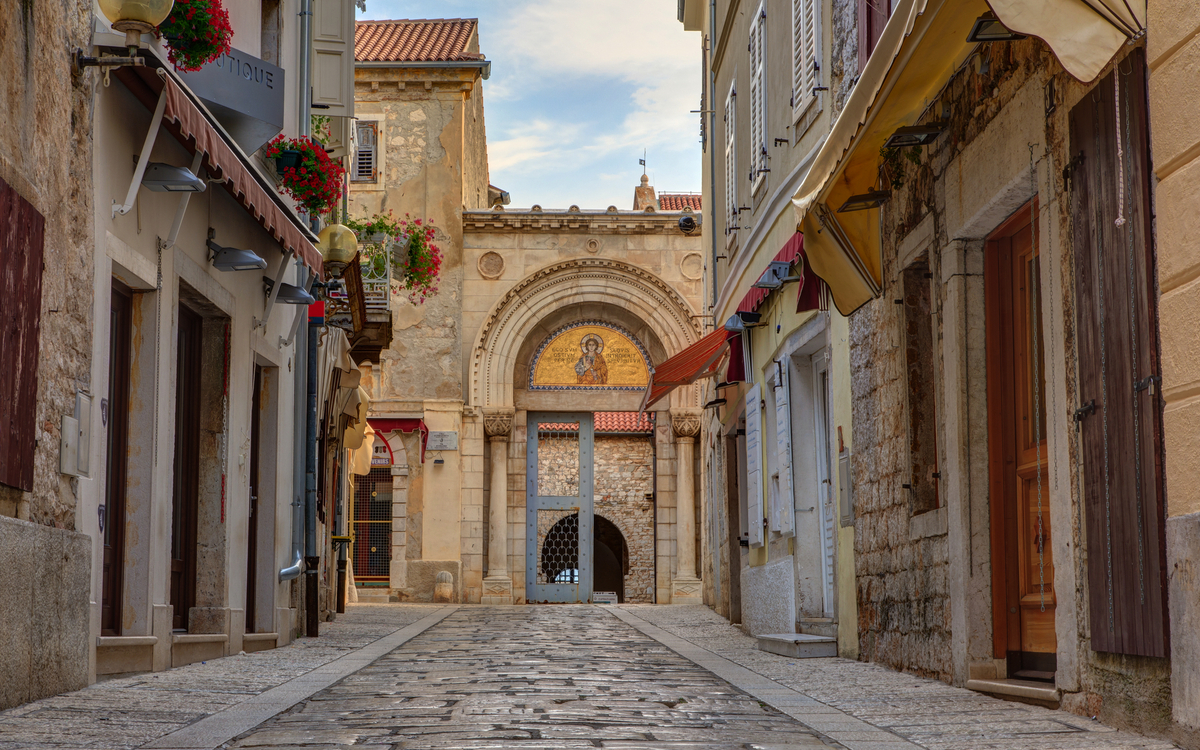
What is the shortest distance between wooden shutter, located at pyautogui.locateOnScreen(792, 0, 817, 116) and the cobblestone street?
15.3 feet

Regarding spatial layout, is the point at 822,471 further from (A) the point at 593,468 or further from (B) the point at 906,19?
(A) the point at 593,468

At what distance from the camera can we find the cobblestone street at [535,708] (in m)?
4.79

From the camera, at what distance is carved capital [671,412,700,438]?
25.4 meters

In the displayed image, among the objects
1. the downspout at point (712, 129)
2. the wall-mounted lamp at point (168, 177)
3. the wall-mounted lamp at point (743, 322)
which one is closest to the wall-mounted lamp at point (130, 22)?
the wall-mounted lamp at point (168, 177)

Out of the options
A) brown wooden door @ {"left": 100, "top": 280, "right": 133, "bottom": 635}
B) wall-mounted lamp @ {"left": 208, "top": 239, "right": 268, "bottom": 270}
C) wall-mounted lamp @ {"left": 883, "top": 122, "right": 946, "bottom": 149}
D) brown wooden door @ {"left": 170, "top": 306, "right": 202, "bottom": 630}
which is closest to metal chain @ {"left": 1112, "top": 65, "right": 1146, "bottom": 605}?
wall-mounted lamp @ {"left": 883, "top": 122, "right": 946, "bottom": 149}

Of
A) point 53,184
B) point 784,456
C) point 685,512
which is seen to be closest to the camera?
point 53,184

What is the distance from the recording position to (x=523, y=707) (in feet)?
18.9

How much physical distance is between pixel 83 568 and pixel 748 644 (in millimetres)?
6390

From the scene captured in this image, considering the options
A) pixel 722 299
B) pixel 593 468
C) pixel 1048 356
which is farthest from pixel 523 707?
pixel 593 468

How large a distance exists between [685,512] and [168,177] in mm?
18356

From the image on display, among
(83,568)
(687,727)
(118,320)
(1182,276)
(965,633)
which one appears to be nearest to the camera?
(1182,276)

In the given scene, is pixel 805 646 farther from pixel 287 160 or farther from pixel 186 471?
pixel 287 160

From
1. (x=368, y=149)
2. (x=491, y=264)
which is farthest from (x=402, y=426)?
(x=368, y=149)

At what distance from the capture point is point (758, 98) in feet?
44.5
